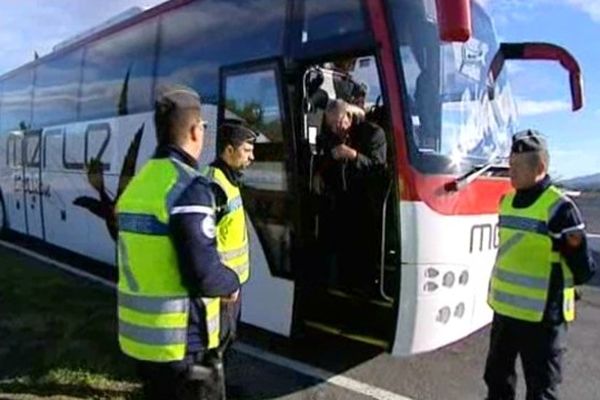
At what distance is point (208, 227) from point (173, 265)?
22cm

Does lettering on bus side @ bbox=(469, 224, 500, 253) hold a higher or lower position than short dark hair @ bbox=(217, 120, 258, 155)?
lower

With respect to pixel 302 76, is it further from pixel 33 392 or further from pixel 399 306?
pixel 33 392

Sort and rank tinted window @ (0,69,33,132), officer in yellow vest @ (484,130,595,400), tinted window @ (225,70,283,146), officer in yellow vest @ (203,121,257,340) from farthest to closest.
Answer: tinted window @ (0,69,33,132) → tinted window @ (225,70,283,146) → officer in yellow vest @ (484,130,595,400) → officer in yellow vest @ (203,121,257,340)

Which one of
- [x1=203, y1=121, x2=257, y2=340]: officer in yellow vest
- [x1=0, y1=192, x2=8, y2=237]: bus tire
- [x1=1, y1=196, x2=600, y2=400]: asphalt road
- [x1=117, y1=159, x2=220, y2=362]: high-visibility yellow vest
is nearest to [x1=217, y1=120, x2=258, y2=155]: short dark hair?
[x1=203, y1=121, x2=257, y2=340]: officer in yellow vest

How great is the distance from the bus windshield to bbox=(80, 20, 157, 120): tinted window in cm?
363

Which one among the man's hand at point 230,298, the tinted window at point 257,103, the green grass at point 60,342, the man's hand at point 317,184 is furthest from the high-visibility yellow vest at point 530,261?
the green grass at point 60,342

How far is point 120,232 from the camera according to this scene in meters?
2.66

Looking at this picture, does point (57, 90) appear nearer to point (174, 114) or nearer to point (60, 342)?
point (60, 342)

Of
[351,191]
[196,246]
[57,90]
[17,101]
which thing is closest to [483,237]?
[351,191]

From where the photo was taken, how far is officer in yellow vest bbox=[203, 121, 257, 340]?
3.01 metres

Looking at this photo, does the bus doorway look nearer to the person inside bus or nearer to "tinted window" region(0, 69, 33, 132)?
the person inside bus

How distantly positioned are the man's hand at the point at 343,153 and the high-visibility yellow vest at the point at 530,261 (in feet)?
5.35

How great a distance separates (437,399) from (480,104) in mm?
2391

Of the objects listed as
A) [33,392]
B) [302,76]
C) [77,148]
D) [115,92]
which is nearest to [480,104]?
[302,76]
